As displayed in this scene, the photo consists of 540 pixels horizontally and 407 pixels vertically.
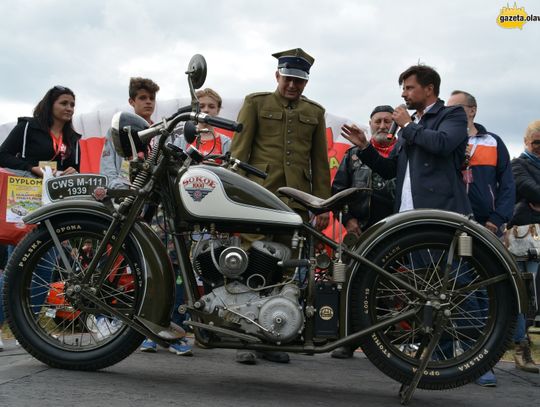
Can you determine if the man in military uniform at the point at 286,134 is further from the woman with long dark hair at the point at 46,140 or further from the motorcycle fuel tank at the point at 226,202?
the woman with long dark hair at the point at 46,140

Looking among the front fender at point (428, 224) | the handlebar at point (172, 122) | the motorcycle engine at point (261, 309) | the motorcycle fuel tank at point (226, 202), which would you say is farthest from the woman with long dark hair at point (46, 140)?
the front fender at point (428, 224)

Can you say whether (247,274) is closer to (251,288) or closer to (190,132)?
(251,288)

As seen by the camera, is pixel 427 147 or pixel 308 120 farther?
pixel 308 120

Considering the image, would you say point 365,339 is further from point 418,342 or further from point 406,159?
point 406,159

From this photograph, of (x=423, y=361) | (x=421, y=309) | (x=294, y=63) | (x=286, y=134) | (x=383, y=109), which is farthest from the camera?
(x=383, y=109)

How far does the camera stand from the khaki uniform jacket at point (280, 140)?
5.07 metres

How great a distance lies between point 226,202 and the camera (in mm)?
3719

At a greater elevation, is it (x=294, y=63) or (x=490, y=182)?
(x=294, y=63)

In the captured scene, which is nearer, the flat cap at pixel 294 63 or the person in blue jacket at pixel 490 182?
the flat cap at pixel 294 63

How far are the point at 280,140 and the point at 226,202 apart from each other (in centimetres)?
149

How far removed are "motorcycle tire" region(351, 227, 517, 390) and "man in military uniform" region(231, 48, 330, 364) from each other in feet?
4.59

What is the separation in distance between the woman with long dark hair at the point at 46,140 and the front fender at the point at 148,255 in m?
1.68

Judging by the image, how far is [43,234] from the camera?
13.0 ft

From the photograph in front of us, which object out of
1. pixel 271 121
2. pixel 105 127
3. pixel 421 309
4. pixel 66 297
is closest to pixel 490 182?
pixel 271 121
